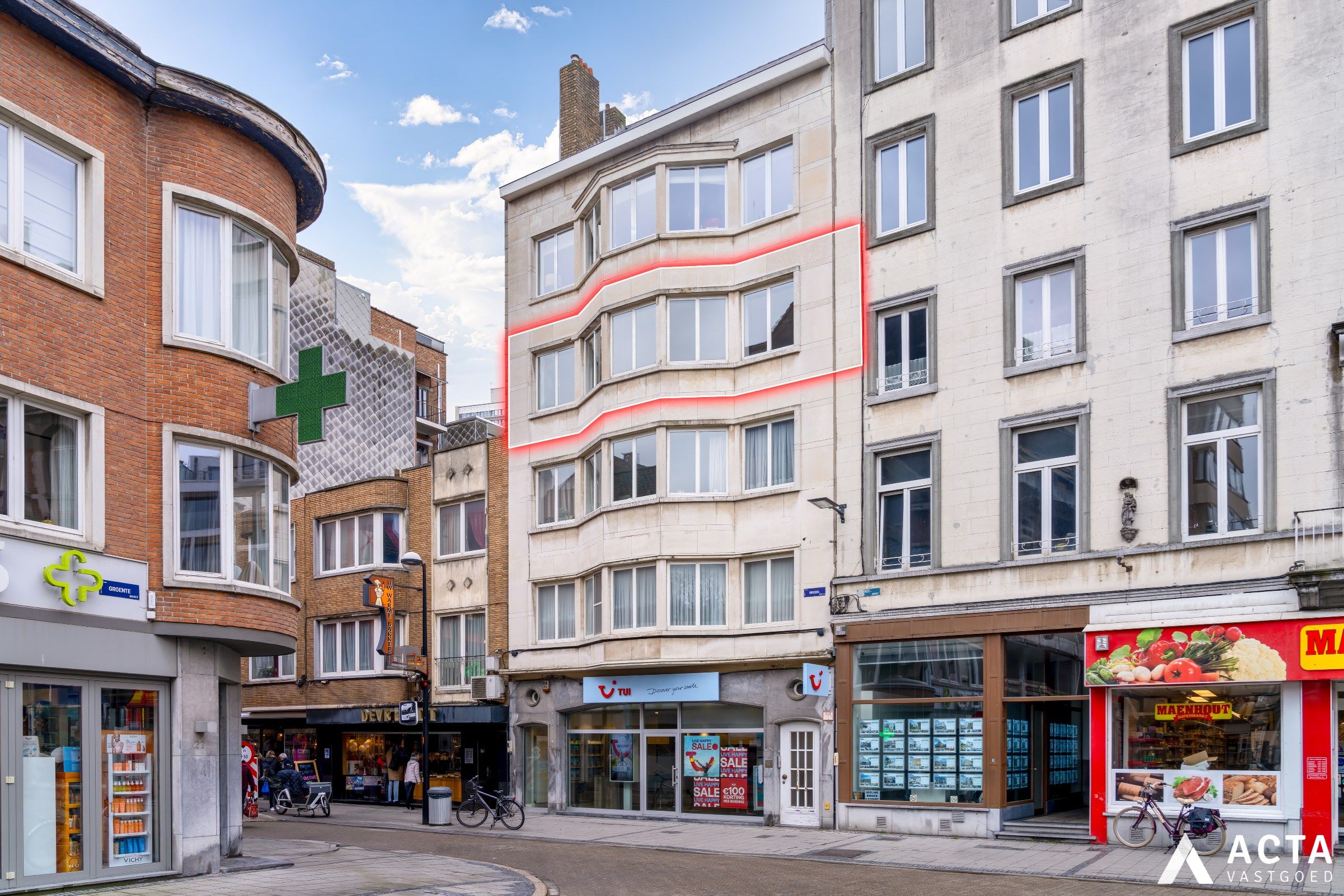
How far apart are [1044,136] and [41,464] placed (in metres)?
17.3

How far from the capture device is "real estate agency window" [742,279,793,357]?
25641 millimetres

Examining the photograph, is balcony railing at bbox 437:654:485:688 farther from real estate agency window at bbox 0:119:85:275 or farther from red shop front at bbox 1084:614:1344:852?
real estate agency window at bbox 0:119:85:275

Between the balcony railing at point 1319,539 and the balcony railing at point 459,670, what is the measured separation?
64.0 ft

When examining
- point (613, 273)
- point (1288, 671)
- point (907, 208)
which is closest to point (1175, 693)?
point (1288, 671)

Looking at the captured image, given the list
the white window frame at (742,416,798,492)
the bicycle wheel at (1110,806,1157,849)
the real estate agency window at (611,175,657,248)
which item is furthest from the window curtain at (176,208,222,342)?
the bicycle wheel at (1110,806,1157,849)

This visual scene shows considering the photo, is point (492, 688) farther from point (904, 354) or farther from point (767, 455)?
point (904, 354)

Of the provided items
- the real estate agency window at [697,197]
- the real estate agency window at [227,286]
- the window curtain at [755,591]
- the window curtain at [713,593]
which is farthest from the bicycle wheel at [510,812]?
the real estate agency window at [697,197]

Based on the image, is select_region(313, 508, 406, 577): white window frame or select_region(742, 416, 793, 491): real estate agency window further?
select_region(313, 508, 406, 577): white window frame

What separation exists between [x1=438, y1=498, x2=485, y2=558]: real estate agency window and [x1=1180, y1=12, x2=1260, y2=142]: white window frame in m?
19.0

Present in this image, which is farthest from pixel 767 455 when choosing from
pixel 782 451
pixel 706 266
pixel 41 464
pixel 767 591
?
pixel 41 464

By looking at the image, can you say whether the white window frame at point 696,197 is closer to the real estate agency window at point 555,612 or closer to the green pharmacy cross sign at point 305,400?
the real estate agency window at point 555,612

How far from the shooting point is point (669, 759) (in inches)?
1046

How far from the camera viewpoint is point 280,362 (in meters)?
18.6

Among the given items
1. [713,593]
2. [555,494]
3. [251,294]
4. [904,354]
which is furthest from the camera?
[555,494]
